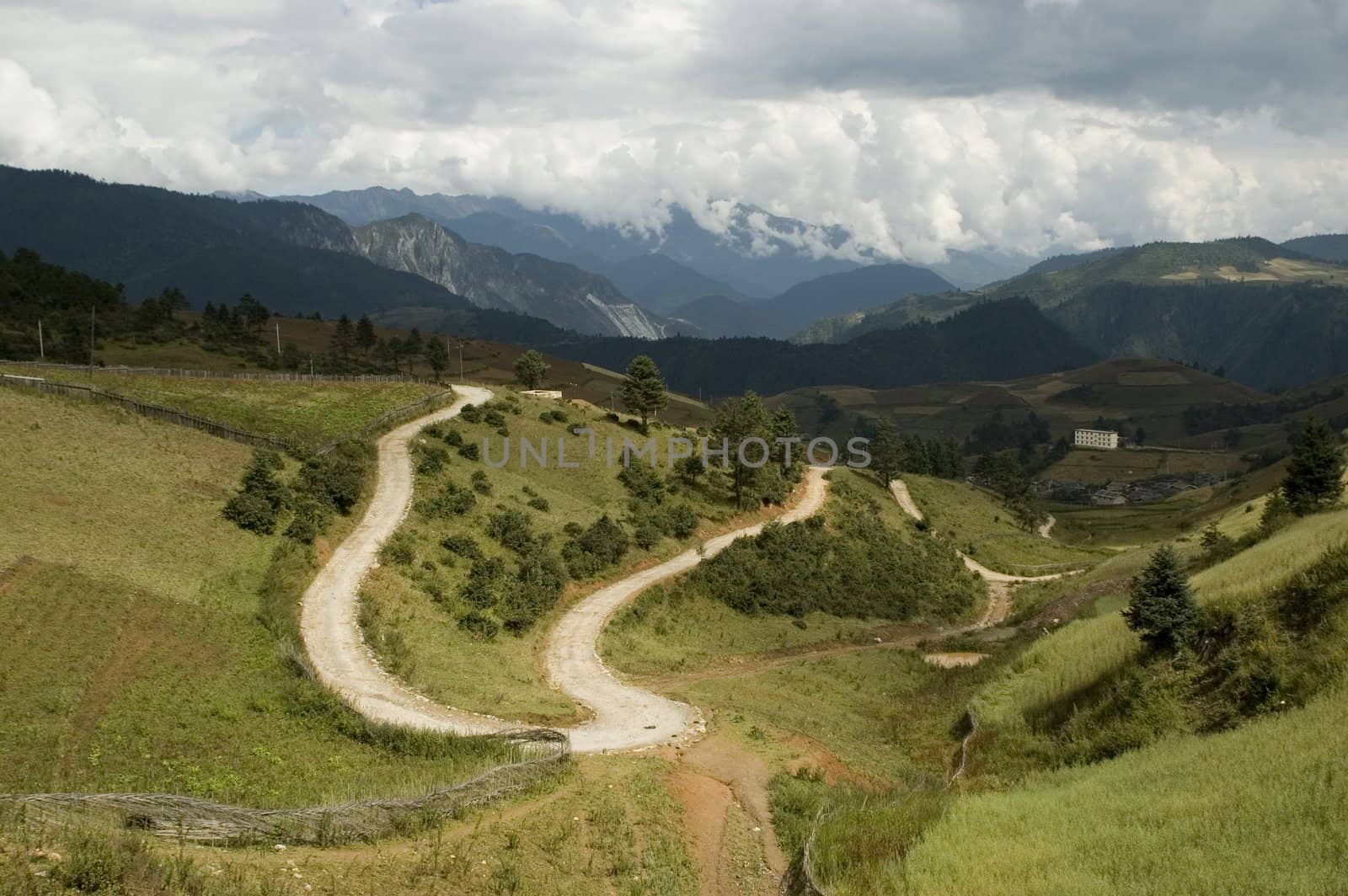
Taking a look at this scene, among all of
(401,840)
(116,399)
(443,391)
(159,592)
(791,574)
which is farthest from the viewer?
(443,391)

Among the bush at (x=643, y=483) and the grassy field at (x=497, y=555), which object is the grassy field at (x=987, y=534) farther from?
the bush at (x=643, y=483)

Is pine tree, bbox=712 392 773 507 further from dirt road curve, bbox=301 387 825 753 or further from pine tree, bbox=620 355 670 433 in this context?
dirt road curve, bbox=301 387 825 753

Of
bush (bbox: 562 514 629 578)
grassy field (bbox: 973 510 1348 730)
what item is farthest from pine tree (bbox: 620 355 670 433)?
grassy field (bbox: 973 510 1348 730)

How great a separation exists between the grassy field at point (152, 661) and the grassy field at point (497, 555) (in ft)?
16.9

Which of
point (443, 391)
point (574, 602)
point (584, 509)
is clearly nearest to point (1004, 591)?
point (584, 509)

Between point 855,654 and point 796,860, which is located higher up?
point 796,860

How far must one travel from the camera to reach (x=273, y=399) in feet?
253

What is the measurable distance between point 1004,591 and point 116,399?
2933 inches

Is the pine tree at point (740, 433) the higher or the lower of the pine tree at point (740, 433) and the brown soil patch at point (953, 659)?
the higher

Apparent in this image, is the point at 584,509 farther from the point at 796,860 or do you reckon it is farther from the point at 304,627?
the point at 796,860

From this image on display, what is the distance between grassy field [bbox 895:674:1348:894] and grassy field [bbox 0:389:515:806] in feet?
40.7

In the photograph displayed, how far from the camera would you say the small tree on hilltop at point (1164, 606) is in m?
28.0

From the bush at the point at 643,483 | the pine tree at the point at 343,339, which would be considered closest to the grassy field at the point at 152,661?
the bush at the point at 643,483

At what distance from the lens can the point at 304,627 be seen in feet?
119
